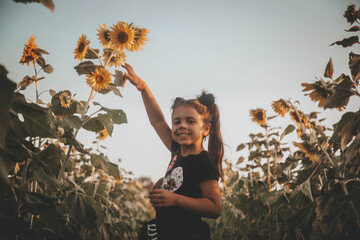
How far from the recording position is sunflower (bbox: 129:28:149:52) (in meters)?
2.12

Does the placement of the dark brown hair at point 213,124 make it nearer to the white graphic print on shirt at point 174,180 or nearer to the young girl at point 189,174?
the young girl at point 189,174

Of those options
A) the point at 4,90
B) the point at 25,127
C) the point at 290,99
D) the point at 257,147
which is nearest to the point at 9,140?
the point at 25,127

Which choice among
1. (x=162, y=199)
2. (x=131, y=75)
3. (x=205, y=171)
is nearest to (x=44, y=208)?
(x=162, y=199)

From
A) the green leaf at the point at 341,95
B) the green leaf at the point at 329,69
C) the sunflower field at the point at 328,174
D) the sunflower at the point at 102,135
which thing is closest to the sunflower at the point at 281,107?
the sunflower field at the point at 328,174

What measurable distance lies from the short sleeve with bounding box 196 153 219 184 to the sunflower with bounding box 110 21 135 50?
3.85ft

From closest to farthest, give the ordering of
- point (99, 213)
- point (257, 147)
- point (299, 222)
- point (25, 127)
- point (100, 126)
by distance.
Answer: point (25, 127)
point (299, 222)
point (99, 213)
point (100, 126)
point (257, 147)

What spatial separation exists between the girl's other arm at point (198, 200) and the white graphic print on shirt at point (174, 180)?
0.57 feet

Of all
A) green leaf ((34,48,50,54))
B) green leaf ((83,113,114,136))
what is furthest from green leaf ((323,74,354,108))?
green leaf ((34,48,50,54))

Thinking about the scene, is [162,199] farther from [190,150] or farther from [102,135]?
[102,135]

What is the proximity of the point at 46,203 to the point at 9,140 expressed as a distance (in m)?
0.39

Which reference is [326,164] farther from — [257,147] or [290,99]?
[257,147]

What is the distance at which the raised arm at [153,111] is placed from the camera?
2.34 m

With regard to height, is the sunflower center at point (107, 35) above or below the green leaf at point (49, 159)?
above

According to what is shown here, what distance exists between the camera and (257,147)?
11.3ft
